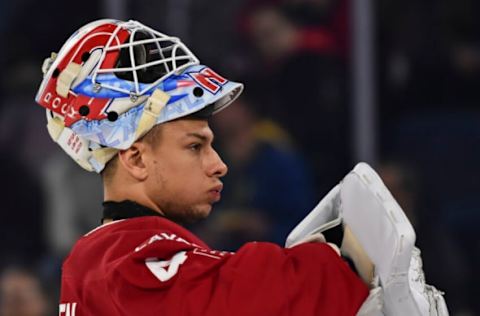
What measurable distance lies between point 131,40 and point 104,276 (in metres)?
0.52

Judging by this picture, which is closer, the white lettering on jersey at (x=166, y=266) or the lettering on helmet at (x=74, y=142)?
the white lettering on jersey at (x=166, y=266)

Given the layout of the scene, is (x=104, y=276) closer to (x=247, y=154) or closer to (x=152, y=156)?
(x=152, y=156)

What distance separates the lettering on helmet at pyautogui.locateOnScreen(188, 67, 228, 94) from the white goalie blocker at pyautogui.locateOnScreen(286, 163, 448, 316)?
0.34 metres

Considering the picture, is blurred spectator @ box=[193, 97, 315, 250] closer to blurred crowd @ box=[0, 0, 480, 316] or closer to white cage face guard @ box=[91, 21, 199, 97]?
blurred crowd @ box=[0, 0, 480, 316]

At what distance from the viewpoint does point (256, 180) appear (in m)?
5.87

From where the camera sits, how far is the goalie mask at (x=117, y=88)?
9.91ft

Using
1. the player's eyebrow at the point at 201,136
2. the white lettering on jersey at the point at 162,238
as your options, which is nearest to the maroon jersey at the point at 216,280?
the white lettering on jersey at the point at 162,238

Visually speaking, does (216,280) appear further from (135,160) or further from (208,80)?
(208,80)

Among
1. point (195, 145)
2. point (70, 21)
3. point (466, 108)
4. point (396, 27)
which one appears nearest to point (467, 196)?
point (466, 108)

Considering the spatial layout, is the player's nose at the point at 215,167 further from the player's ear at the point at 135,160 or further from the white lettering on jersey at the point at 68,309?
the white lettering on jersey at the point at 68,309

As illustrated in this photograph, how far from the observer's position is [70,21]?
6070 millimetres

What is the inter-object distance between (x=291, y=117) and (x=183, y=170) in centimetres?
295

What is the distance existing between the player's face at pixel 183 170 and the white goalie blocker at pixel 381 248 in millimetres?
234

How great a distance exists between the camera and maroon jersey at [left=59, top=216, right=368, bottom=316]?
9.20ft
